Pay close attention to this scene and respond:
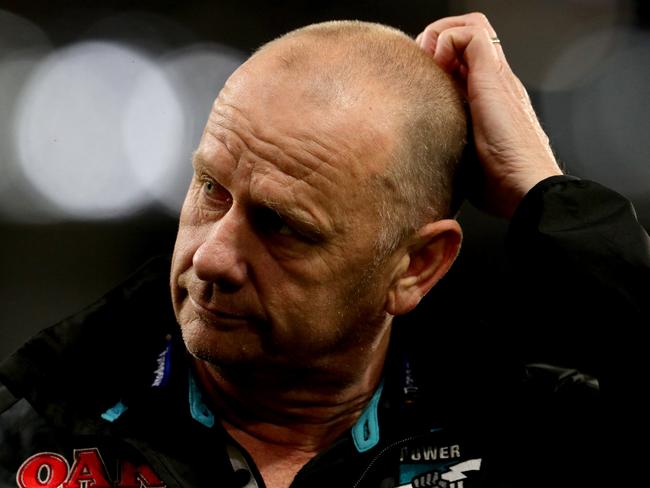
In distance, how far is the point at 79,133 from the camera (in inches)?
152

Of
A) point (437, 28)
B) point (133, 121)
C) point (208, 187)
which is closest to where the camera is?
point (208, 187)

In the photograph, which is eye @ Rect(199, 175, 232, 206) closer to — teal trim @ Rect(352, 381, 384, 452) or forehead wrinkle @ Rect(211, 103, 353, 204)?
forehead wrinkle @ Rect(211, 103, 353, 204)

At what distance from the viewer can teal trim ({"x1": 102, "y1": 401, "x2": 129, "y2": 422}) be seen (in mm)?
1569

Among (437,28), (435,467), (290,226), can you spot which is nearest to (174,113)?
(437,28)

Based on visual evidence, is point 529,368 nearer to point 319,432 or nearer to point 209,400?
point 319,432

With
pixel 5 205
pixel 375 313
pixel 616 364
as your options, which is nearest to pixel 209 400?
pixel 375 313

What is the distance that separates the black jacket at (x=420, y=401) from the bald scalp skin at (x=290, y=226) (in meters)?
0.13

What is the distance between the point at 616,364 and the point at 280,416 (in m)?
0.67

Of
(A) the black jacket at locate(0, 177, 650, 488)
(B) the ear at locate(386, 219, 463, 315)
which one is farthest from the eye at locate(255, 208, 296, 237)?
(A) the black jacket at locate(0, 177, 650, 488)

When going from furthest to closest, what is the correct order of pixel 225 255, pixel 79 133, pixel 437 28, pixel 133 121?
pixel 133 121 < pixel 79 133 < pixel 437 28 < pixel 225 255

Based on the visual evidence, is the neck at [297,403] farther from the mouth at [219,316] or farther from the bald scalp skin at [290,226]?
the mouth at [219,316]

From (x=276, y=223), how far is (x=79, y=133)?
2573 mm

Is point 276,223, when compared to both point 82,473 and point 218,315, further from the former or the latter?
point 82,473

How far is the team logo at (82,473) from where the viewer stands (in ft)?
5.05
